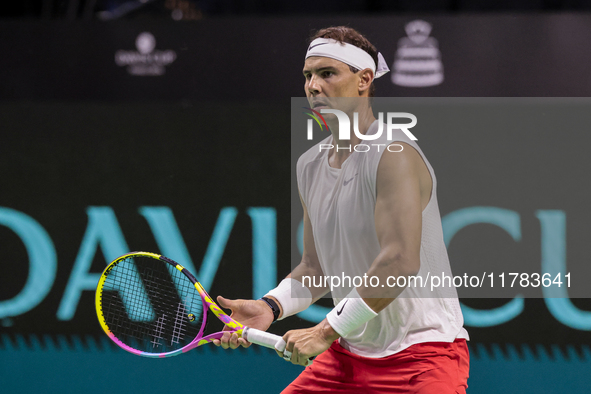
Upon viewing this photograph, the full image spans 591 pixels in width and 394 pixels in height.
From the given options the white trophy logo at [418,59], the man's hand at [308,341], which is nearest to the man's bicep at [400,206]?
the man's hand at [308,341]

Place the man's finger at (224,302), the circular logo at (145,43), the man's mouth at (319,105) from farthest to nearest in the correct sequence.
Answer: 1. the circular logo at (145,43)
2. the man's mouth at (319,105)
3. the man's finger at (224,302)

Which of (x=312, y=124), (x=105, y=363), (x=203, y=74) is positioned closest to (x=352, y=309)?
(x=312, y=124)

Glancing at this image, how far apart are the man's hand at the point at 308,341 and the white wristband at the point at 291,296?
1.07 feet

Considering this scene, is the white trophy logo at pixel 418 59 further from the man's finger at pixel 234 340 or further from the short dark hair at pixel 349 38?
the man's finger at pixel 234 340

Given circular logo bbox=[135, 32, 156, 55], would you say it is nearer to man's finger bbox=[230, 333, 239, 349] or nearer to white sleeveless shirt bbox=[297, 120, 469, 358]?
white sleeveless shirt bbox=[297, 120, 469, 358]

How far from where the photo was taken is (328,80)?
223 centimetres

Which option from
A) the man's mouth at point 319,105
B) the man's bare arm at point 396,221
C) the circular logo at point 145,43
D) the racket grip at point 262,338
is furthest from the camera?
the circular logo at point 145,43

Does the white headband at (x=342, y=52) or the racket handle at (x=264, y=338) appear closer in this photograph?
the racket handle at (x=264, y=338)

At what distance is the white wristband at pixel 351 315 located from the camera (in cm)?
185

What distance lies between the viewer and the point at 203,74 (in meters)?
3.30

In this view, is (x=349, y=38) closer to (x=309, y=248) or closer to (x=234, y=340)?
(x=309, y=248)

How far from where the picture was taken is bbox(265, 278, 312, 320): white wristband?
2.21 m

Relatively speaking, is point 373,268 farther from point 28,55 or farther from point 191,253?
point 28,55

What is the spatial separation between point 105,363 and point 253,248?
94 centimetres
